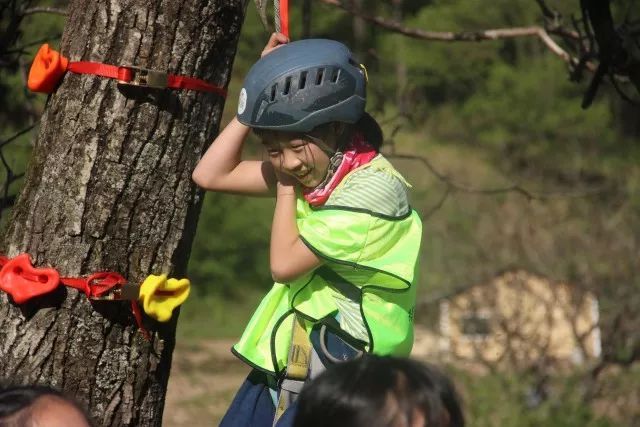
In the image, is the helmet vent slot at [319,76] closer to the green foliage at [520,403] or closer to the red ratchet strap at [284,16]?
the red ratchet strap at [284,16]

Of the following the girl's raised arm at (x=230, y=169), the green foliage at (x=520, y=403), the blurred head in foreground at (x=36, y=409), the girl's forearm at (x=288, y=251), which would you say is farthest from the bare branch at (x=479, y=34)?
the green foliage at (x=520, y=403)

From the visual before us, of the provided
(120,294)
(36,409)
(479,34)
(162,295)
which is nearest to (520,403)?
(479,34)

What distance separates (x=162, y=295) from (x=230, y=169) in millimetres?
390

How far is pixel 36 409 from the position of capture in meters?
2.17

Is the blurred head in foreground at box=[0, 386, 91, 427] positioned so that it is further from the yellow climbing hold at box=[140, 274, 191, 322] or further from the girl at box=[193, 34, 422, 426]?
the yellow climbing hold at box=[140, 274, 191, 322]

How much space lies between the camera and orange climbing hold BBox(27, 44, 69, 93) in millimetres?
3099

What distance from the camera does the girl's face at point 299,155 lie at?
2969 millimetres

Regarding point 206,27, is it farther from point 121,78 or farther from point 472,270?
point 472,270

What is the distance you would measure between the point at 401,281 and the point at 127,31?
0.98m

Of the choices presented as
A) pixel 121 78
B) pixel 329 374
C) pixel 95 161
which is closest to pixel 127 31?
pixel 121 78

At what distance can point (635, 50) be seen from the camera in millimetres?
4273

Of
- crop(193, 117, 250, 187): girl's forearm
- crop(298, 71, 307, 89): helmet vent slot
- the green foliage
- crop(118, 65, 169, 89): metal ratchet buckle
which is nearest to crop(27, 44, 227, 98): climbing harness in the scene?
crop(118, 65, 169, 89): metal ratchet buckle

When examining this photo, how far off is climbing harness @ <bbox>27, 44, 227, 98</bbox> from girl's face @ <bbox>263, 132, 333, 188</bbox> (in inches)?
12.5

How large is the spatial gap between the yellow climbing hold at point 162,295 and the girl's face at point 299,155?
45 centimetres
